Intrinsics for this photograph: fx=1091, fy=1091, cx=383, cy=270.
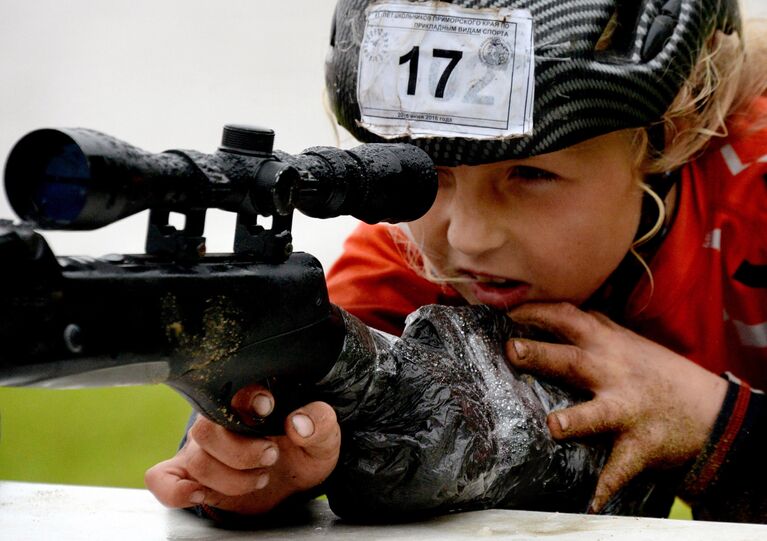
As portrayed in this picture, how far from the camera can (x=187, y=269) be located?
804mm

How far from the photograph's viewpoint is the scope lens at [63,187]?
686 millimetres

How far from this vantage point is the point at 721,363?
1.56m

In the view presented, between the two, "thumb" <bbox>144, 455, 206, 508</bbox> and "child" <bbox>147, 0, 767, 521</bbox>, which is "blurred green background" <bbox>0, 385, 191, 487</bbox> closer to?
"child" <bbox>147, 0, 767, 521</bbox>

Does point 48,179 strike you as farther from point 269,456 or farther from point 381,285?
point 381,285

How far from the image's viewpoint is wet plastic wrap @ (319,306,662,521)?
3.33 ft

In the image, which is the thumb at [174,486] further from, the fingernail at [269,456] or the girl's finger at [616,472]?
the girl's finger at [616,472]

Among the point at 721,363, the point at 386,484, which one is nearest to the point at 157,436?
the point at 721,363

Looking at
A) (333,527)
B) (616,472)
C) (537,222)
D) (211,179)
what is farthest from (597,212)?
(211,179)

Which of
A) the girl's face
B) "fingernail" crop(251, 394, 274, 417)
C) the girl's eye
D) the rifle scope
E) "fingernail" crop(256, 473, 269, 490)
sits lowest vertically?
"fingernail" crop(256, 473, 269, 490)

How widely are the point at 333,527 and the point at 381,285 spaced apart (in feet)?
2.23

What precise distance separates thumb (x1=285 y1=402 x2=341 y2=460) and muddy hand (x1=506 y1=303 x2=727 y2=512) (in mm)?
318

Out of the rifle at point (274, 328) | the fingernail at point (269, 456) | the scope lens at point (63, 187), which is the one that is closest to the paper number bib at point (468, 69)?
the rifle at point (274, 328)

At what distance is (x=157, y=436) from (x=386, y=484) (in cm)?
176

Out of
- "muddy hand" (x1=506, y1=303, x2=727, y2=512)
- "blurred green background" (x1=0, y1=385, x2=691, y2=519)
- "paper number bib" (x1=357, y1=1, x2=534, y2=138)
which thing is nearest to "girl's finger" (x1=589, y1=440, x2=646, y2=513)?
"muddy hand" (x1=506, y1=303, x2=727, y2=512)
